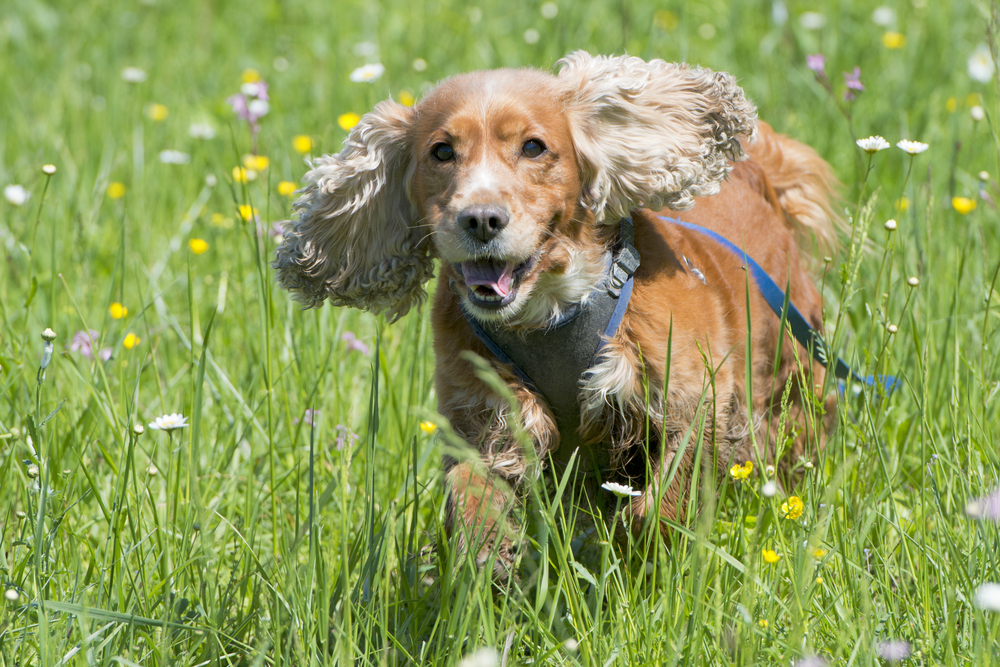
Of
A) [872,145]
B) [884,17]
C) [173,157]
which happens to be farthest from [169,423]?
[884,17]

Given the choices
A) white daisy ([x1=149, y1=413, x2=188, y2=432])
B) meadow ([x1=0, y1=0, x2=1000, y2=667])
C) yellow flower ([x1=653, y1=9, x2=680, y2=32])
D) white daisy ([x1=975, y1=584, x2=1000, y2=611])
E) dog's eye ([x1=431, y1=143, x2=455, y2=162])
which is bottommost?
meadow ([x1=0, y1=0, x2=1000, y2=667])

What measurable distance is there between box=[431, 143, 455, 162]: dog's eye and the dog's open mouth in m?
0.27

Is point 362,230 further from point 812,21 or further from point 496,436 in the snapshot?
point 812,21

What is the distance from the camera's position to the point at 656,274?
253 centimetres

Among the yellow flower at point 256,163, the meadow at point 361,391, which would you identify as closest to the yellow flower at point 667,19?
the meadow at point 361,391

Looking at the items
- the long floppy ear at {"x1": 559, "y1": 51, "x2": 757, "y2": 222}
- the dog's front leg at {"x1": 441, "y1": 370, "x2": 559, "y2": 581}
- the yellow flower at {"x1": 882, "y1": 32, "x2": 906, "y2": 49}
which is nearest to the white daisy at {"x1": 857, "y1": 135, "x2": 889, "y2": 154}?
the long floppy ear at {"x1": 559, "y1": 51, "x2": 757, "y2": 222}

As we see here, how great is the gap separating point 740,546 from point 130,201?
3.38 metres

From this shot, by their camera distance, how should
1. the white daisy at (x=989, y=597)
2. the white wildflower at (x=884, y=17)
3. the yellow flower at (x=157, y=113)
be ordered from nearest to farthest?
the white daisy at (x=989, y=597), the yellow flower at (x=157, y=113), the white wildflower at (x=884, y=17)

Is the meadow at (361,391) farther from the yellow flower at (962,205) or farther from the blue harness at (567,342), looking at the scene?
the blue harness at (567,342)

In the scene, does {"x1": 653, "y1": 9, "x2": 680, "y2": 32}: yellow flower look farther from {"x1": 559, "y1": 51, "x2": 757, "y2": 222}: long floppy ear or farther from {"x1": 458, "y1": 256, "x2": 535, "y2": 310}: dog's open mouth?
{"x1": 458, "y1": 256, "x2": 535, "y2": 310}: dog's open mouth

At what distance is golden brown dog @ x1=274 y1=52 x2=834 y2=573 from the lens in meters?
2.36

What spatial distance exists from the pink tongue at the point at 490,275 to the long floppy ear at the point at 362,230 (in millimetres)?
286

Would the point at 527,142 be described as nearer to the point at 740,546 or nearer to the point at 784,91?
the point at 740,546

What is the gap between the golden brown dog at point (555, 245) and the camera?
2.36 m
